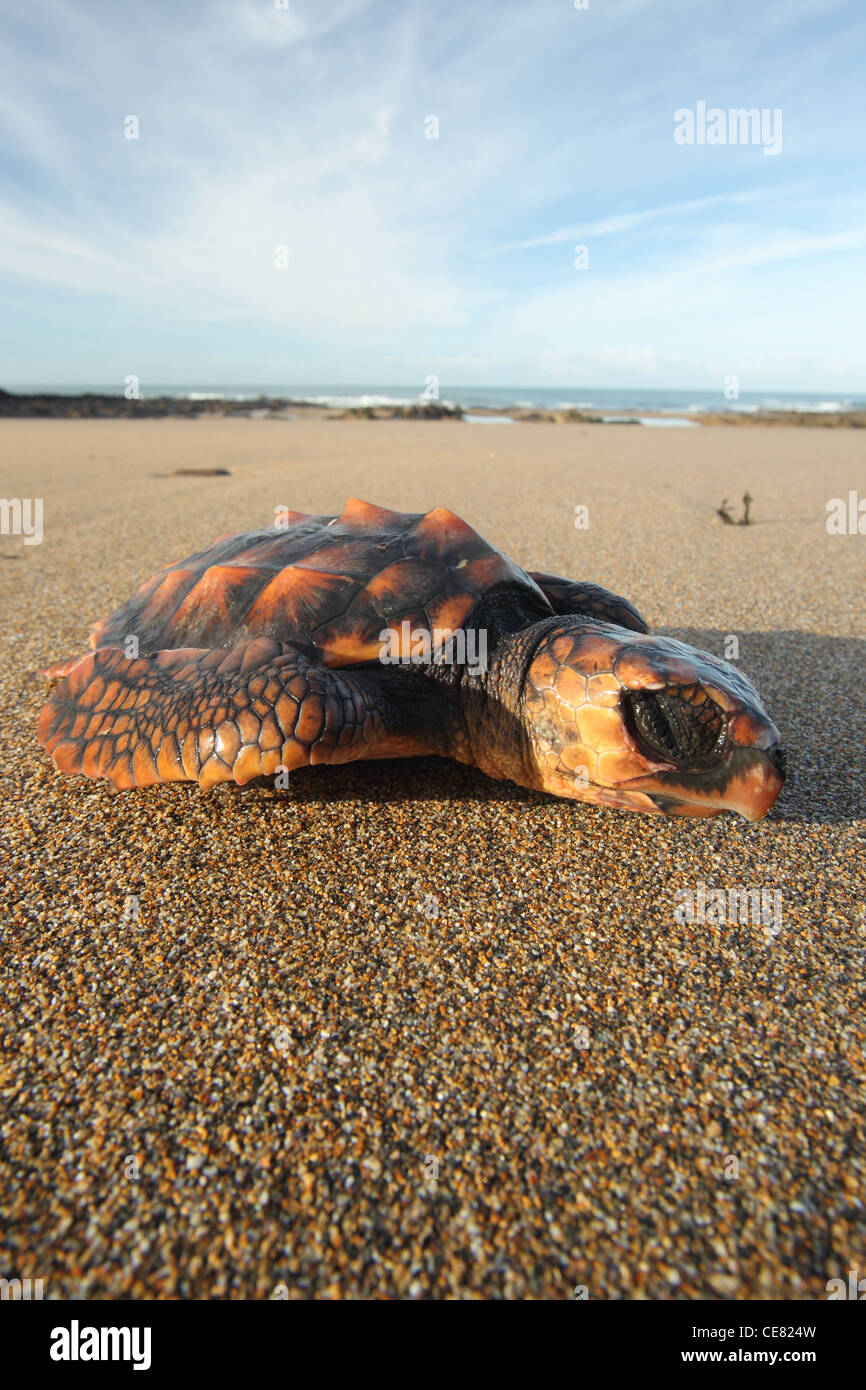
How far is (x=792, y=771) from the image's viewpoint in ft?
8.34

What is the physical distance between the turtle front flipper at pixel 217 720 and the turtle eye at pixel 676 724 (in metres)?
0.75

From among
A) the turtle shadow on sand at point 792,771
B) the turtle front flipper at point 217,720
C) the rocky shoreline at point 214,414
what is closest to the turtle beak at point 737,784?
the turtle shadow on sand at point 792,771

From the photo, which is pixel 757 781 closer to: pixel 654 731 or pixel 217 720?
pixel 654 731

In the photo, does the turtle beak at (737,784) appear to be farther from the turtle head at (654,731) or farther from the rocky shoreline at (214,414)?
the rocky shoreline at (214,414)

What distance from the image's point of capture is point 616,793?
2.03 meters

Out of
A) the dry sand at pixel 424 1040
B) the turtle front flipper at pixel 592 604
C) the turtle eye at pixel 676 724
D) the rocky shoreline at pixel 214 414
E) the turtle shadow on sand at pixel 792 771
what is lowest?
the dry sand at pixel 424 1040

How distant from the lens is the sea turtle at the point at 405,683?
193cm

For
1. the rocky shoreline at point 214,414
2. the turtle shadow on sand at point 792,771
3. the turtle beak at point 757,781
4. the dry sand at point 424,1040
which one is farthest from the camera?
the rocky shoreline at point 214,414

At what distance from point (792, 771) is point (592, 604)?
96 centimetres

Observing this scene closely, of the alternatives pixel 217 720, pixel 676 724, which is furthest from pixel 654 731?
pixel 217 720

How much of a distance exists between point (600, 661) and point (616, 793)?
0.38 m

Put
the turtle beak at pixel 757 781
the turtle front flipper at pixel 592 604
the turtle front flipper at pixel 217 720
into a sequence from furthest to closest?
the turtle front flipper at pixel 592 604
the turtle front flipper at pixel 217 720
the turtle beak at pixel 757 781
